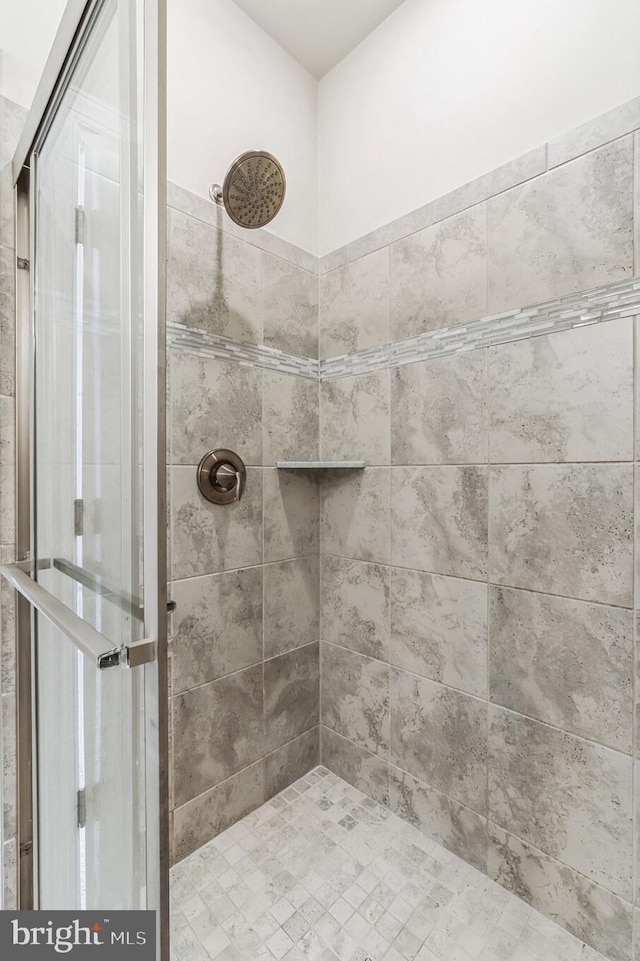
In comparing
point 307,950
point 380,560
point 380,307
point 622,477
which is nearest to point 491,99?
point 380,307

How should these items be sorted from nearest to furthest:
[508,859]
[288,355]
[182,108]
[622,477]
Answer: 1. [622,477]
2. [508,859]
3. [182,108]
4. [288,355]

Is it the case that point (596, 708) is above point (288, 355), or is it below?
below

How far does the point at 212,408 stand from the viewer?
1.22 meters

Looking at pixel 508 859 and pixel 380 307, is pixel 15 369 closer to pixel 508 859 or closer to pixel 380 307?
pixel 380 307

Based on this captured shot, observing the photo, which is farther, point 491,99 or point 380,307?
point 380,307

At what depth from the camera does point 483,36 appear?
112 cm

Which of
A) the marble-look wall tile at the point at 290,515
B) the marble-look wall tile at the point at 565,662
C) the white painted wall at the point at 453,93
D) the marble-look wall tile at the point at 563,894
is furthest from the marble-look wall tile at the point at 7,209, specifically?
the marble-look wall tile at the point at 563,894

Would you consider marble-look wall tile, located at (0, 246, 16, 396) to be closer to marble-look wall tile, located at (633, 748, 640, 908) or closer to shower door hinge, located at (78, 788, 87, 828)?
shower door hinge, located at (78, 788, 87, 828)

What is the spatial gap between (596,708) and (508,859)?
0.45 meters

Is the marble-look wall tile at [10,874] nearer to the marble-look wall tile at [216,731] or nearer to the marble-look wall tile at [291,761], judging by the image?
the marble-look wall tile at [216,731]

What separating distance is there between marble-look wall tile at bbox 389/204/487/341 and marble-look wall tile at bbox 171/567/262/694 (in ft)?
2.76

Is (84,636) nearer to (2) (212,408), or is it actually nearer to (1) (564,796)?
(2) (212,408)

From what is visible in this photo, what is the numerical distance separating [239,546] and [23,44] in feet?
4.05

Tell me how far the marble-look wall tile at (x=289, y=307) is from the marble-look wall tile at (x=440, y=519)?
53cm
